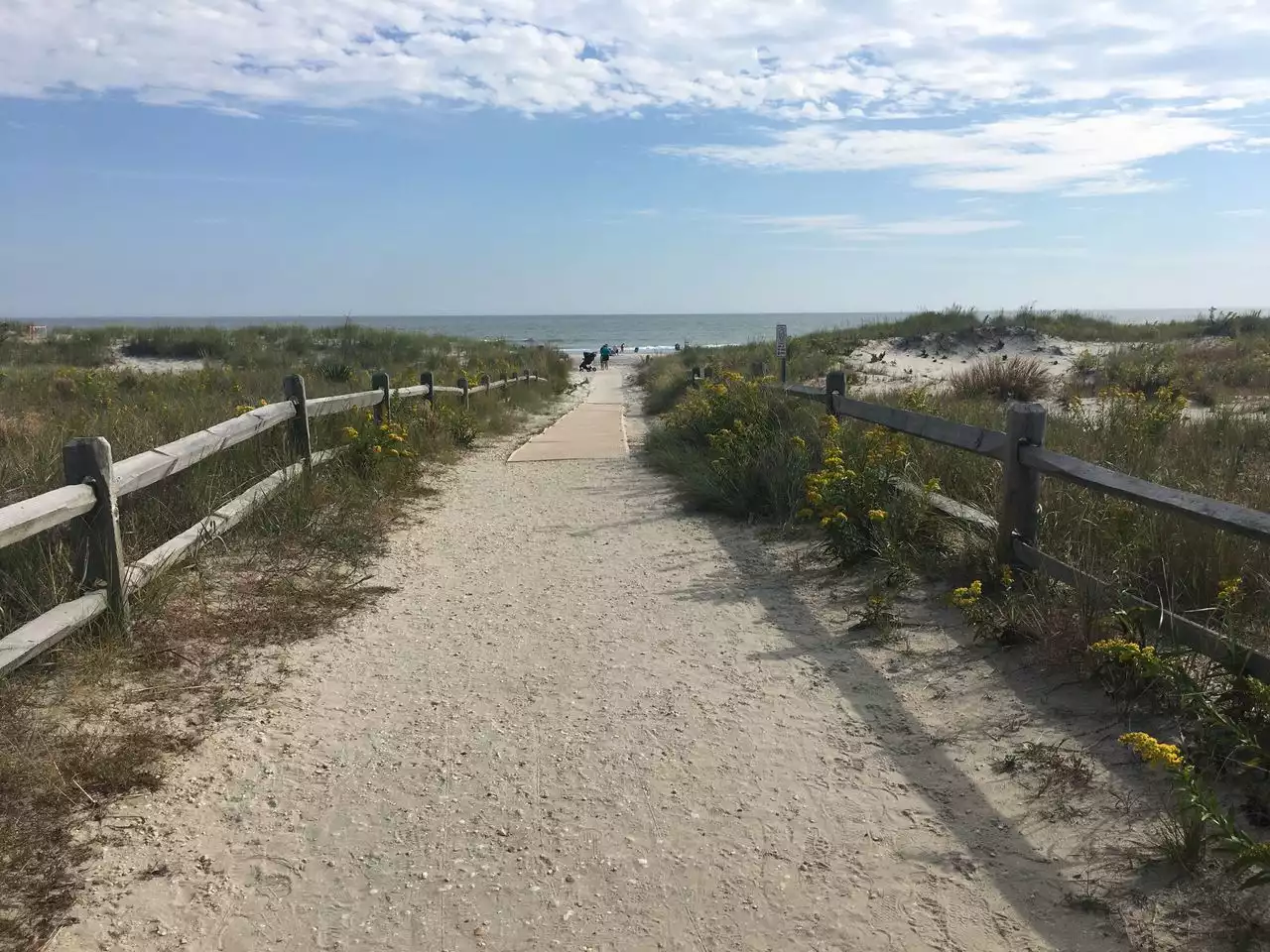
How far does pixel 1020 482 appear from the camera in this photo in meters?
4.89

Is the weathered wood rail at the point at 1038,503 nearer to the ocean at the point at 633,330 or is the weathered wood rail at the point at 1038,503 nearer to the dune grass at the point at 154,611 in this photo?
the dune grass at the point at 154,611

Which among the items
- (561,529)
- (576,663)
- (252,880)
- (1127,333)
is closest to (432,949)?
(252,880)

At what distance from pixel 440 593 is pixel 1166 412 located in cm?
705

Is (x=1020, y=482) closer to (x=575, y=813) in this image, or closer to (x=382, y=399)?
(x=575, y=813)

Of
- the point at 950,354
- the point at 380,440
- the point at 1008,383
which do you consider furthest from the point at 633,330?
the point at 380,440

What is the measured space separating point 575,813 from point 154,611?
2788mm

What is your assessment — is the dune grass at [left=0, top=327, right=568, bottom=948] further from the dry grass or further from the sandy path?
the dry grass

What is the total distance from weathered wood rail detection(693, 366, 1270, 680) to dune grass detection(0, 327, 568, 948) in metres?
3.85

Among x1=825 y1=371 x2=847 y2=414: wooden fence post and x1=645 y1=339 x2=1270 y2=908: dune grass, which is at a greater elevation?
x1=825 y1=371 x2=847 y2=414: wooden fence post

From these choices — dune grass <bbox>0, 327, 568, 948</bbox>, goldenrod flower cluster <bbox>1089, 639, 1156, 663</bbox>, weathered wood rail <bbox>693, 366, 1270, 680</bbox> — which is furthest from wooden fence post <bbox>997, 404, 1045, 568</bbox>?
dune grass <bbox>0, 327, 568, 948</bbox>

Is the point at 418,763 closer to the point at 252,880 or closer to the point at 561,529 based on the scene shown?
the point at 252,880

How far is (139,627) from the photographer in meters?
4.52

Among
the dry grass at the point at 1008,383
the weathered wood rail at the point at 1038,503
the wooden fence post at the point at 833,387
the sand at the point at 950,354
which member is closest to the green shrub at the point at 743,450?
the wooden fence post at the point at 833,387

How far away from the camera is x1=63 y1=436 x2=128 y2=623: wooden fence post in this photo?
4.16 metres
